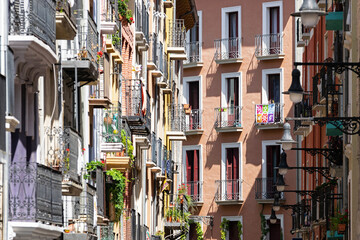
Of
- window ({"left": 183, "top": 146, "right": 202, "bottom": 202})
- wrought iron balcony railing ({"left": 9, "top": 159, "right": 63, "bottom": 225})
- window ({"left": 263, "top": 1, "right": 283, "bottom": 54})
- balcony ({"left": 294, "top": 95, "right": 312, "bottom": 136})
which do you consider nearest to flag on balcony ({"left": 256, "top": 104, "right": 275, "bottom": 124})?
window ({"left": 263, "top": 1, "right": 283, "bottom": 54})

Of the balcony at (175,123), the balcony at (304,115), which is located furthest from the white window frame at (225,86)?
the balcony at (304,115)

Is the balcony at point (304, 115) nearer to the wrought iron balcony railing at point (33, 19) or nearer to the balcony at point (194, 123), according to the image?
the balcony at point (194, 123)

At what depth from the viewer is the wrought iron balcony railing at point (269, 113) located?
6531 cm

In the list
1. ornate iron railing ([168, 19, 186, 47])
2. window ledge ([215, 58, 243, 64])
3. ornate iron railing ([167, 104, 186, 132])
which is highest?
ornate iron railing ([168, 19, 186, 47])

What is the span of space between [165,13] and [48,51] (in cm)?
3466

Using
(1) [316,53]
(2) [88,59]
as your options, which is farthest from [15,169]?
(1) [316,53]

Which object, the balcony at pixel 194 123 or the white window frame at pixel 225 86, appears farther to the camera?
the balcony at pixel 194 123

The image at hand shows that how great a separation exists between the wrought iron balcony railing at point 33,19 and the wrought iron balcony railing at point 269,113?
4179 cm

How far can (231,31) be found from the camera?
67750mm

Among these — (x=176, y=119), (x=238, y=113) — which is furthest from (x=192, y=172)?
(x=176, y=119)

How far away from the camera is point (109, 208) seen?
126ft

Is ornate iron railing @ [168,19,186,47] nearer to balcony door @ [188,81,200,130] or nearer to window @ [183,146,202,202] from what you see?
balcony door @ [188,81,200,130]

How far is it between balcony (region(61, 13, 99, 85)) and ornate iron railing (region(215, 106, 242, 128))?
116ft

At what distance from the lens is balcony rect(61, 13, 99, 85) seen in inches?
1113
